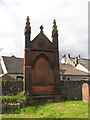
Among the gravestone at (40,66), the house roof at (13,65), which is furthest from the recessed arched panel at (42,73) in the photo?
the house roof at (13,65)

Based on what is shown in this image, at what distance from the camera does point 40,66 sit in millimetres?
18297

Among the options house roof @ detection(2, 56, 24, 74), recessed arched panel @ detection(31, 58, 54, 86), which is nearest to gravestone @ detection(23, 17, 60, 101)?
recessed arched panel @ detection(31, 58, 54, 86)

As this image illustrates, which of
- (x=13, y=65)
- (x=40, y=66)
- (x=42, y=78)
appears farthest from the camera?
(x=13, y=65)

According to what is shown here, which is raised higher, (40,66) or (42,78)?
(40,66)

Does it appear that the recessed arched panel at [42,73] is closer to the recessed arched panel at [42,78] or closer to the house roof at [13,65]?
the recessed arched panel at [42,78]

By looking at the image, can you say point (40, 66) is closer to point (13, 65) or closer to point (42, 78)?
point (42, 78)

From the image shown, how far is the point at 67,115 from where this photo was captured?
1132 cm

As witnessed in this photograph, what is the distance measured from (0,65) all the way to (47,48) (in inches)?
841

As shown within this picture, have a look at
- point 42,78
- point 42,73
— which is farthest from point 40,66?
point 42,78

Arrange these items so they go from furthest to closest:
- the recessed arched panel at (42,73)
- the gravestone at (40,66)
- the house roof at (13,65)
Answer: the house roof at (13,65), the recessed arched panel at (42,73), the gravestone at (40,66)

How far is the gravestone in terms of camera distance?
58.3 ft

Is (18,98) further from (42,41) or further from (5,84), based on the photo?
(42,41)

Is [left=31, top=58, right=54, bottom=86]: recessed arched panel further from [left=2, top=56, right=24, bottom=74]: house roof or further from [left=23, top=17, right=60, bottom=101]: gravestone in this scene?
[left=2, top=56, right=24, bottom=74]: house roof

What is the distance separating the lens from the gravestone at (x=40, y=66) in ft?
58.3
